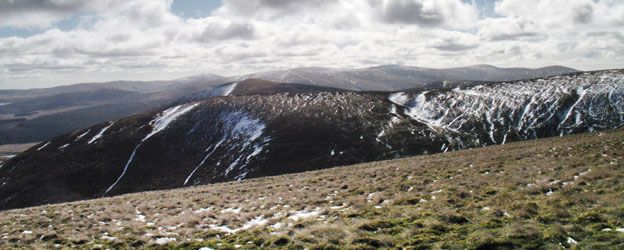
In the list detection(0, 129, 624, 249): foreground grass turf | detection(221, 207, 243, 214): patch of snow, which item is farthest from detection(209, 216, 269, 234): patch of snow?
detection(221, 207, 243, 214): patch of snow

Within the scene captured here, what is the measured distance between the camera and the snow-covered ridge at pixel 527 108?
3127 inches

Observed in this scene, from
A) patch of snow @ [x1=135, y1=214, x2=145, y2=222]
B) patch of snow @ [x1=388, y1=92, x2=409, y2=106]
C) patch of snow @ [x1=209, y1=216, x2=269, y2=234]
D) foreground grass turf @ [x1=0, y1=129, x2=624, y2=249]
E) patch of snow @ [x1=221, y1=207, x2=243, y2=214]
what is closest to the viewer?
foreground grass turf @ [x1=0, y1=129, x2=624, y2=249]

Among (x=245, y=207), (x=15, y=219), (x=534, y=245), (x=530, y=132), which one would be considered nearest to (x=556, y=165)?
(x=534, y=245)

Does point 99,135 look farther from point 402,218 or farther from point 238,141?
point 402,218

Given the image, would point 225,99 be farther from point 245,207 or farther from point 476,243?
point 476,243

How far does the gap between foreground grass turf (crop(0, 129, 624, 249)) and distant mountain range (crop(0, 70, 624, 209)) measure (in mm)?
47049

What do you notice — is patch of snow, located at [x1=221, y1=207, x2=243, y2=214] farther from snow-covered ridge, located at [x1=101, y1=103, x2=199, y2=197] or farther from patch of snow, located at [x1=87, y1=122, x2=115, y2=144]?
patch of snow, located at [x1=87, y1=122, x2=115, y2=144]

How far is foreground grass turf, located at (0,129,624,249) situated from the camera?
27.9 feet

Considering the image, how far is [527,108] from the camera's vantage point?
91.7 metres

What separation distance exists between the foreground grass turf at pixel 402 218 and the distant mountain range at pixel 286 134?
47.0 metres

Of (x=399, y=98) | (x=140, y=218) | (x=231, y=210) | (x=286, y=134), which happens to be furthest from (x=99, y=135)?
(x=399, y=98)

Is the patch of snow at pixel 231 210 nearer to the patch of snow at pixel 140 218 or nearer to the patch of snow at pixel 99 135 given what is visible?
the patch of snow at pixel 140 218

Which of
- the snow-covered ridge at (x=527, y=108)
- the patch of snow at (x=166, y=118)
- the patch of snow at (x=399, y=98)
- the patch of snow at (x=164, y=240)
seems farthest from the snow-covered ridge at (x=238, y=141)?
the patch of snow at (x=399, y=98)

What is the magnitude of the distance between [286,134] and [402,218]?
7586 cm
